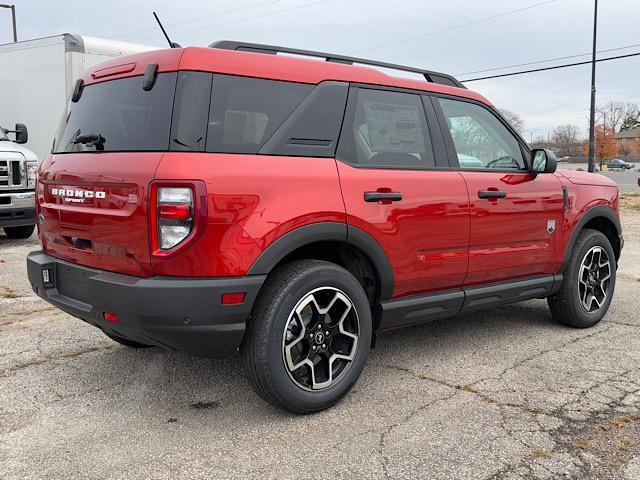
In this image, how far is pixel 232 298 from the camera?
2.92 meters

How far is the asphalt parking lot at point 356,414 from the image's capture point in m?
2.75

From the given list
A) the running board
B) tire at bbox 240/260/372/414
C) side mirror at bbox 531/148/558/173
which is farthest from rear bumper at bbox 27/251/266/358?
side mirror at bbox 531/148/558/173

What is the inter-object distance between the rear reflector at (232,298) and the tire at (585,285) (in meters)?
2.90

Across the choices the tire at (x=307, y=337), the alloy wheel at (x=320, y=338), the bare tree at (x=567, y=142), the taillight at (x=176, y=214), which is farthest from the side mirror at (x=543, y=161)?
the bare tree at (x=567, y=142)

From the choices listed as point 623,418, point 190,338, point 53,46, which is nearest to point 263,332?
point 190,338

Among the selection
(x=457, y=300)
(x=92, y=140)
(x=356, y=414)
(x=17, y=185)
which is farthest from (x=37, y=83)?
(x=356, y=414)

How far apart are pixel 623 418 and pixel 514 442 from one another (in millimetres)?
704

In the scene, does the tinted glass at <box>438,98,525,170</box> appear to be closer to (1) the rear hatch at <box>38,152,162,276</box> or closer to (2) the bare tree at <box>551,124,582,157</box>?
(1) the rear hatch at <box>38,152,162,276</box>

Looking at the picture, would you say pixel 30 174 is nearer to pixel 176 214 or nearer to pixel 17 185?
pixel 17 185

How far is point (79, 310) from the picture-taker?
126 inches

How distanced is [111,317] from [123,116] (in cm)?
104

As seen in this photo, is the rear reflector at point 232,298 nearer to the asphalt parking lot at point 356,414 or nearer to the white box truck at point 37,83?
the asphalt parking lot at point 356,414

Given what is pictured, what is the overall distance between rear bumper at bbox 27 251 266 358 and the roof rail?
1245mm

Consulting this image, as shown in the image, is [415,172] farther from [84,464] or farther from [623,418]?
[84,464]
